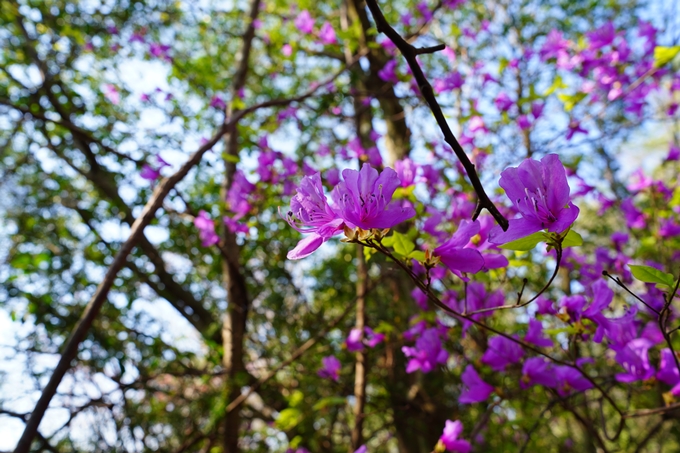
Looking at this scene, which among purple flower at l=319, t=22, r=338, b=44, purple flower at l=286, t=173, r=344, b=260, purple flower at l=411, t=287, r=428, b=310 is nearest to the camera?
purple flower at l=286, t=173, r=344, b=260

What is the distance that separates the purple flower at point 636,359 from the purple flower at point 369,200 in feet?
3.06

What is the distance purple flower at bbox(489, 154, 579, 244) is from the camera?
76cm

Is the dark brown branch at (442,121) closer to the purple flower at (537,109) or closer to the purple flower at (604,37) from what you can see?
the purple flower at (537,109)

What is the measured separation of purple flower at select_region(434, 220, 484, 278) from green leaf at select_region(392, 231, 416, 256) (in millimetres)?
82

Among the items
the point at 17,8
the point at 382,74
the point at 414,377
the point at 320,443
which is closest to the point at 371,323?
the point at 414,377

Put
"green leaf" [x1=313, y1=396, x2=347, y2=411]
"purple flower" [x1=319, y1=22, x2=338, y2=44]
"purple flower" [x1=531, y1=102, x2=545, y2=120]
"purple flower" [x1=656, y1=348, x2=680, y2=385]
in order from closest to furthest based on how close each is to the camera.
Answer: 1. "purple flower" [x1=656, y1=348, x2=680, y2=385]
2. "green leaf" [x1=313, y1=396, x2=347, y2=411]
3. "purple flower" [x1=531, y1=102, x2=545, y2=120]
4. "purple flower" [x1=319, y1=22, x2=338, y2=44]

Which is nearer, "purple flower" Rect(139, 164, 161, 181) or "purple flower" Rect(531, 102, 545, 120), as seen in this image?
"purple flower" Rect(139, 164, 161, 181)

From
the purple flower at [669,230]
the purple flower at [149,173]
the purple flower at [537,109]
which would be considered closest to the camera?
the purple flower at [669,230]

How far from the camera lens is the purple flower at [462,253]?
886 millimetres

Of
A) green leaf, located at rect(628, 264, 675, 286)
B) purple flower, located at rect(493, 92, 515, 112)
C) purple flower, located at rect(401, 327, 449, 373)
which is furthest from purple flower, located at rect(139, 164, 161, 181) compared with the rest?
green leaf, located at rect(628, 264, 675, 286)

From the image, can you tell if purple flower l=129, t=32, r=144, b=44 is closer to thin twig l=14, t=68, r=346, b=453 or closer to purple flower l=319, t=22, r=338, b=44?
purple flower l=319, t=22, r=338, b=44

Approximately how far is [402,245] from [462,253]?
0.15 meters

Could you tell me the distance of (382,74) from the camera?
2.92 m

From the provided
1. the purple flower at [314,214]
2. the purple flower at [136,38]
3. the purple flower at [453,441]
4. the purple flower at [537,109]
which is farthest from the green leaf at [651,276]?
the purple flower at [136,38]
